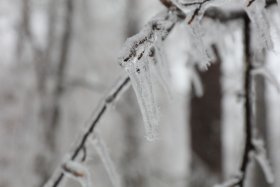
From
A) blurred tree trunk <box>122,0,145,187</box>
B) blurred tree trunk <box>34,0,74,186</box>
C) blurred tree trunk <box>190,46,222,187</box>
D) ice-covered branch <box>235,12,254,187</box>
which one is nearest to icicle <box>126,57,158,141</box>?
ice-covered branch <box>235,12,254,187</box>

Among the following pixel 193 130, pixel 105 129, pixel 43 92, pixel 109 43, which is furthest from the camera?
pixel 105 129

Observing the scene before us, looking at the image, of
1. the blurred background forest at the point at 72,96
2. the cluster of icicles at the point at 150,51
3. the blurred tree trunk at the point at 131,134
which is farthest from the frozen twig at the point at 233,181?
the blurred tree trunk at the point at 131,134

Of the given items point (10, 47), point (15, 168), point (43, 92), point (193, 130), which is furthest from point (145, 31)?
point (10, 47)

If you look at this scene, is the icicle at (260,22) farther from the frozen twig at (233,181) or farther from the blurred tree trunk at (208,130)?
the blurred tree trunk at (208,130)

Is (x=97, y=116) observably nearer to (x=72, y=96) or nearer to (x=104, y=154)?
(x=104, y=154)

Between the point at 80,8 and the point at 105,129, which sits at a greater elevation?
the point at 80,8

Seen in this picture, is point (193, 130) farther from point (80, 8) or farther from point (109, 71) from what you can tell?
point (109, 71)
